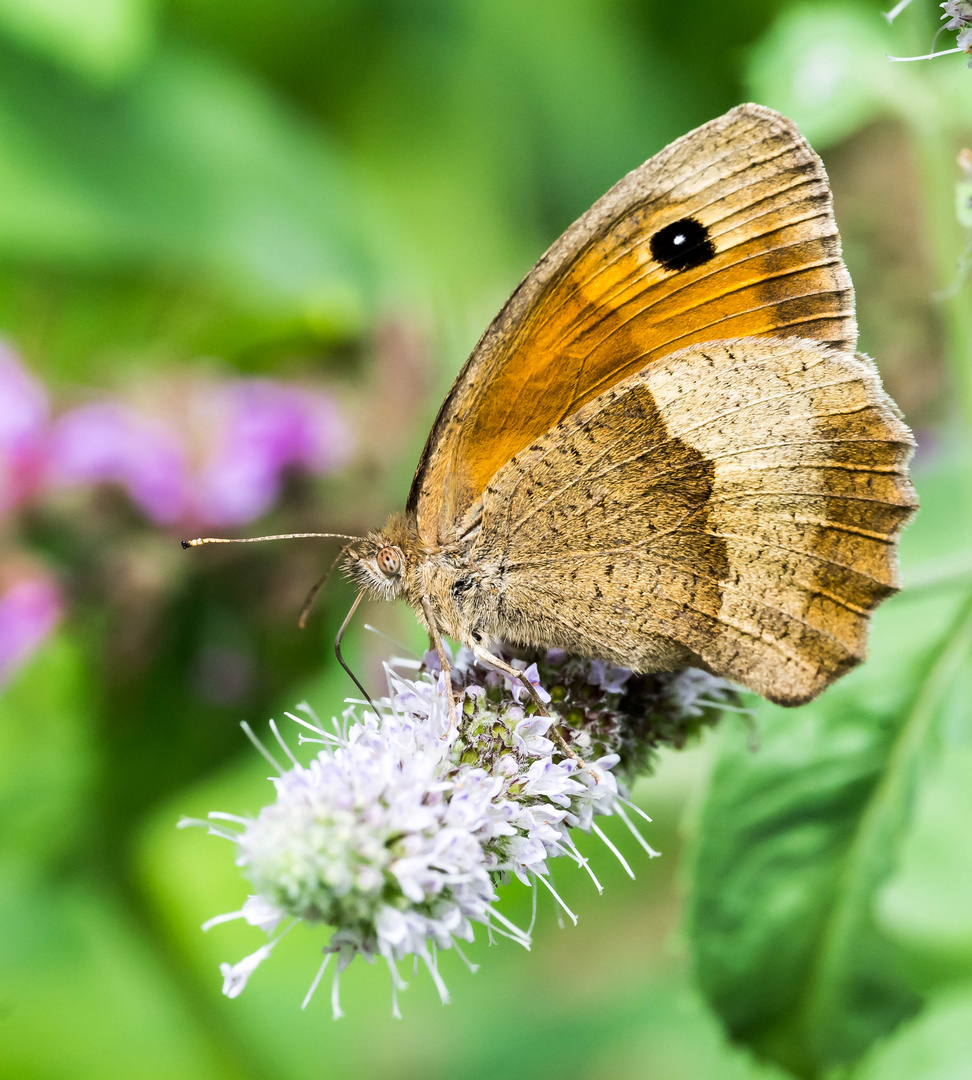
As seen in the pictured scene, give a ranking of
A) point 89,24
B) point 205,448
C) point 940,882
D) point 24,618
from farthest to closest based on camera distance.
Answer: point 205,448
point 24,618
point 89,24
point 940,882

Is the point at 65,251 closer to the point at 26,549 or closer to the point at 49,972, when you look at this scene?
the point at 26,549

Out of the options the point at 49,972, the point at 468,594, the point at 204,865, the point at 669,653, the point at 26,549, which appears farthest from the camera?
the point at 204,865

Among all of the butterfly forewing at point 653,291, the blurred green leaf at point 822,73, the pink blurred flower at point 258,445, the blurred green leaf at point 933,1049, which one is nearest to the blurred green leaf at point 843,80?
the blurred green leaf at point 822,73

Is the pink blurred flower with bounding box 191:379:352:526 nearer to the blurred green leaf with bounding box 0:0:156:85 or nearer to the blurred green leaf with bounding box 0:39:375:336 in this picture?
the blurred green leaf with bounding box 0:39:375:336

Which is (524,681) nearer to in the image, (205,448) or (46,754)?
(205,448)

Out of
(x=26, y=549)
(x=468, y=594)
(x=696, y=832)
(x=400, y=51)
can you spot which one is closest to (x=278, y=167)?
(x=400, y=51)

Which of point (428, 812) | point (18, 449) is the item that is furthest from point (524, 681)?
point (18, 449)
